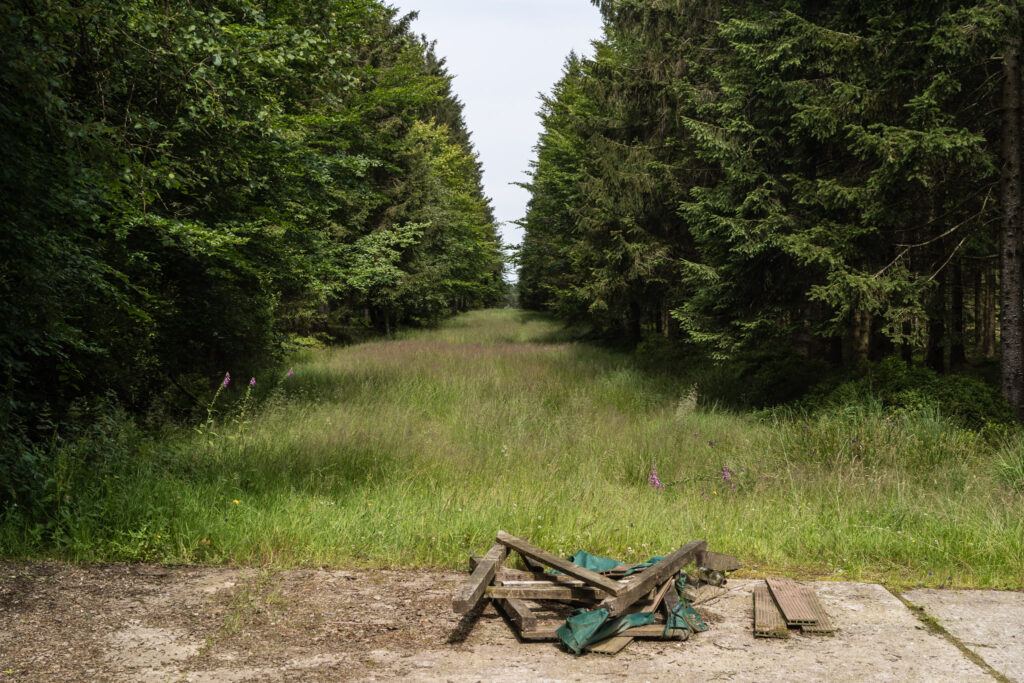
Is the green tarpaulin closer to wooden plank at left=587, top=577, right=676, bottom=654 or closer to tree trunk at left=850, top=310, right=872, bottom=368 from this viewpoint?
wooden plank at left=587, top=577, right=676, bottom=654

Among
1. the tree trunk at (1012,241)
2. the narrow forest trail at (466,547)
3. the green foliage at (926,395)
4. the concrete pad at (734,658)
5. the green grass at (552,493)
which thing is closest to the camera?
the concrete pad at (734,658)

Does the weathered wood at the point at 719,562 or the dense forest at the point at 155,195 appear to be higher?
the dense forest at the point at 155,195

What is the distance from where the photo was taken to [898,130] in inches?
349

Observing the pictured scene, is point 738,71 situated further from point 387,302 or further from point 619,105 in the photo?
point 387,302

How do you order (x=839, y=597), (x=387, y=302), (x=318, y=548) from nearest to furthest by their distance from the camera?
(x=839, y=597) → (x=318, y=548) → (x=387, y=302)

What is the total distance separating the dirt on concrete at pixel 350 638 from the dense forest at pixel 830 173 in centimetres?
662

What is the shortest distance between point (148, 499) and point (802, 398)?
950 cm

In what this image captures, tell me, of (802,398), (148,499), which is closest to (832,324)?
(802,398)

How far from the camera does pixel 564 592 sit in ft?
12.4

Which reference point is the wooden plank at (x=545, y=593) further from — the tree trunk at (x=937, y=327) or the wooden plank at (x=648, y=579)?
the tree trunk at (x=937, y=327)

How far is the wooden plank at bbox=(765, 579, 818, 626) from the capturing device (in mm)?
3658

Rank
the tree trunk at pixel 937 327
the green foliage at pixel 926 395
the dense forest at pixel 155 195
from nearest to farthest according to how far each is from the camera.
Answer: the dense forest at pixel 155 195 → the green foliage at pixel 926 395 → the tree trunk at pixel 937 327

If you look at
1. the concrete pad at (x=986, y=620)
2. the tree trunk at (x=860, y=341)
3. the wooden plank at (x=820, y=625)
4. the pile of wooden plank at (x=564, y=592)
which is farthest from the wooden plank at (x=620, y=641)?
the tree trunk at (x=860, y=341)

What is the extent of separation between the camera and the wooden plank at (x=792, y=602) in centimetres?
366
